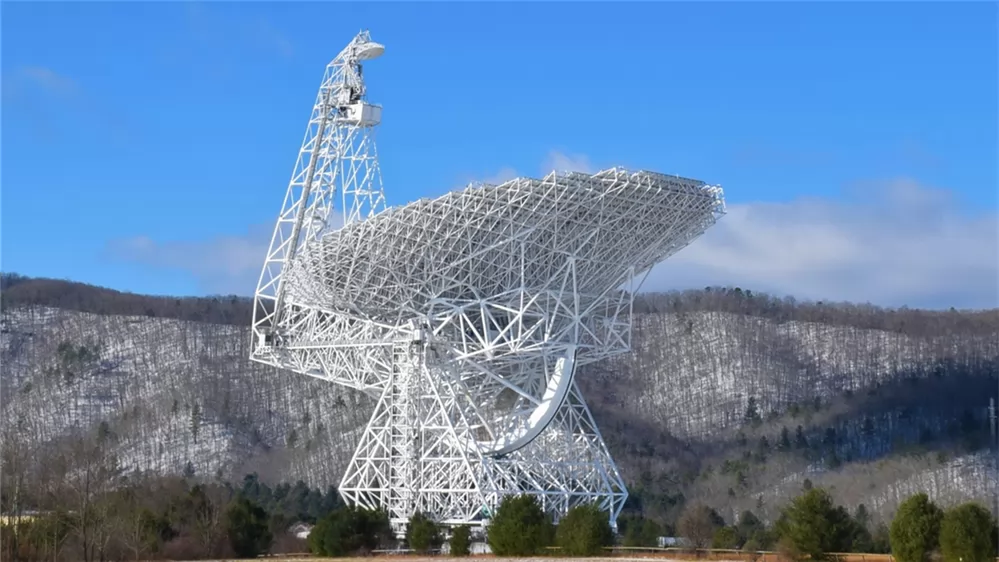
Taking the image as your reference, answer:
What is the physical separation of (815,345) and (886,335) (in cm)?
671

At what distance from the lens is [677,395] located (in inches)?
4483

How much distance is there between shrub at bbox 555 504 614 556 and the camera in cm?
4341

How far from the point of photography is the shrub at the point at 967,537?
119 ft

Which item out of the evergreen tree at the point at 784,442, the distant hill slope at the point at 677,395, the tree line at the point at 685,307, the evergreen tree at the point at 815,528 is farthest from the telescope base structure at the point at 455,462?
the tree line at the point at 685,307

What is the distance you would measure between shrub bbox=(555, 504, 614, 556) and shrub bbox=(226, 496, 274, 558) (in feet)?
39.3

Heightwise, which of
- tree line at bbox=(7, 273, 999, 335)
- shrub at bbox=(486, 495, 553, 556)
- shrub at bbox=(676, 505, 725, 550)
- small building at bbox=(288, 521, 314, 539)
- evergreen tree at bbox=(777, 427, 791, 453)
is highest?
tree line at bbox=(7, 273, 999, 335)

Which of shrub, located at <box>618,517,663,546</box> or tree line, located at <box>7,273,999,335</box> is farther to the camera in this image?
tree line, located at <box>7,273,999,335</box>

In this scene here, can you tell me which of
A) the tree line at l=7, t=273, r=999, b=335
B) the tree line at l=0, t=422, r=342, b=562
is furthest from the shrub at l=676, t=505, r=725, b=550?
the tree line at l=7, t=273, r=999, b=335

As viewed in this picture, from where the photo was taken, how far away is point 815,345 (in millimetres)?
119938

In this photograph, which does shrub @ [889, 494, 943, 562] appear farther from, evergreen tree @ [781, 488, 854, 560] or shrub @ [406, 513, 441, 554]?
shrub @ [406, 513, 441, 554]

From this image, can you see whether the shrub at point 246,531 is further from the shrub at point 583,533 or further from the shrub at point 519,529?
the shrub at point 583,533

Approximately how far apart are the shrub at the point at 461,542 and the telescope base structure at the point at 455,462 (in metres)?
2.52

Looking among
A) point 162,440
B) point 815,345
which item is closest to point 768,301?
point 815,345

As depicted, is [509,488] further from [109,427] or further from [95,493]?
[109,427]
